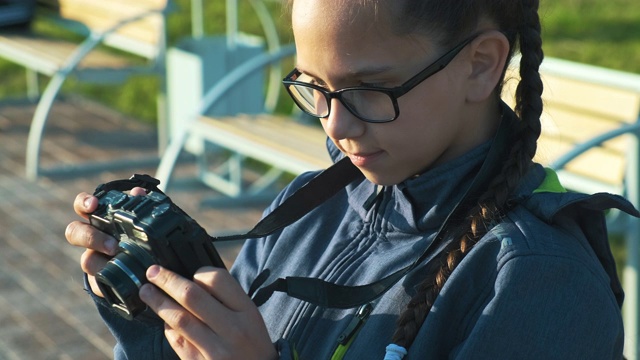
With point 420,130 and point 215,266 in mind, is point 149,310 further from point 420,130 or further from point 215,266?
point 420,130

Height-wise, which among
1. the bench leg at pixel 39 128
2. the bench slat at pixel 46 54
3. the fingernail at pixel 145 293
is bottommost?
the bench leg at pixel 39 128

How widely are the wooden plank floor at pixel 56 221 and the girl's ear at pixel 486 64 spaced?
2808mm

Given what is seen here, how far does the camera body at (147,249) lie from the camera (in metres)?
1.54

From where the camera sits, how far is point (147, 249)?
156cm

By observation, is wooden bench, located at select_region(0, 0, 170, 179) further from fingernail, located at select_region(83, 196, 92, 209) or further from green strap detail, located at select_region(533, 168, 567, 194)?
green strap detail, located at select_region(533, 168, 567, 194)

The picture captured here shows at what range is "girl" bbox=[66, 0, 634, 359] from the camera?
1.36 metres

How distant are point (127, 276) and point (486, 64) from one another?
1.95 feet

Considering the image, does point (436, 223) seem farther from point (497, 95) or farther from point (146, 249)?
point (146, 249)

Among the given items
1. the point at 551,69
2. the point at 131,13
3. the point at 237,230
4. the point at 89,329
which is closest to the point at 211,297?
the point at 551,69

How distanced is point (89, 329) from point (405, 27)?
309 cm

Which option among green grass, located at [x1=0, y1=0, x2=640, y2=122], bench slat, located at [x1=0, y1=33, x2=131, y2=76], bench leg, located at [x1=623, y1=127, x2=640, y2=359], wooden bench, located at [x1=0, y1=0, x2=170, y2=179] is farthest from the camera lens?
green grass, located at [x1=0, y1=0, x2=640, y2=122]

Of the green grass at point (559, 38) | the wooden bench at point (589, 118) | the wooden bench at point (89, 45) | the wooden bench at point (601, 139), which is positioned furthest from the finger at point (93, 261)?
the green grass at point (559, 38)

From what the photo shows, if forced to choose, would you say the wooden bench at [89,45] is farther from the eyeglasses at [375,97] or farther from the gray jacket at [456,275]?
the eyeglasses at [375,97]

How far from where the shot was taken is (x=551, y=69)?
3713 millimetres
